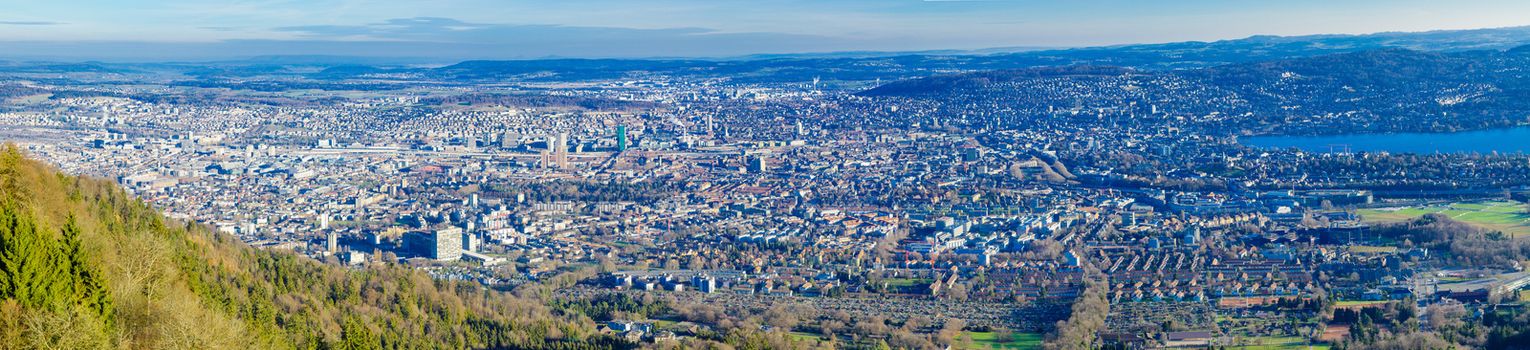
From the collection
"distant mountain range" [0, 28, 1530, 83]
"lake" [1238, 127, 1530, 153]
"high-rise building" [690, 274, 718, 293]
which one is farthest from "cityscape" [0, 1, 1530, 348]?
"distant mountain range" [0, 28, 1530, 83]

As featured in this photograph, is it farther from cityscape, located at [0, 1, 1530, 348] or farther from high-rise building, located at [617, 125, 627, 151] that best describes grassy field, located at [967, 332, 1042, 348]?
high-rise building, located at [617, 125, 627, 151]

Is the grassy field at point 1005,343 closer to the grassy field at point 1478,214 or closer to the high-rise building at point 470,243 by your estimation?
the high-rise building at point 470,243

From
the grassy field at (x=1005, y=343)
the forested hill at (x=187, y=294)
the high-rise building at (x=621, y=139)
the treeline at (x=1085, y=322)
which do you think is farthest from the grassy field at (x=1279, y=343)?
the high-rise building at (x=621, y=139)

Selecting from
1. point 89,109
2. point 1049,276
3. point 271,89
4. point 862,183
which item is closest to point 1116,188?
point 862,183

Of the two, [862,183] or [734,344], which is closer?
[734,344]

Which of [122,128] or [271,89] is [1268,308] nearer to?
[122,128]

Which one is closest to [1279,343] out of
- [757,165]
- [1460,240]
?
[1460,240]
